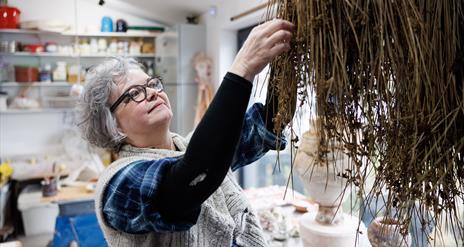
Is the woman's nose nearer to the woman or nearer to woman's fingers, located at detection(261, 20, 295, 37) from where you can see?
the woman

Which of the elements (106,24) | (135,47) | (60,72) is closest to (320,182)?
(106,24)

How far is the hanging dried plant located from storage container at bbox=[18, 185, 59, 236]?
122 inches

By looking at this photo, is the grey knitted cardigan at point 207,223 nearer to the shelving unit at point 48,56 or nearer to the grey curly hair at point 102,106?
the grey curly hair at point 102,106

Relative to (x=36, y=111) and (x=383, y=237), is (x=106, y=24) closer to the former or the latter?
(x=36, y=111)

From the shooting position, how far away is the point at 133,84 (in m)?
0.99

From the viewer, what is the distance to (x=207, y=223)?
92cm

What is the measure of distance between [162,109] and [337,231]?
0.74m

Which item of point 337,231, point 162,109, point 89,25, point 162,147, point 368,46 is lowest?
point 337,231

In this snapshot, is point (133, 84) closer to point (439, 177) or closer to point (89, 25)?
point (439, 177)

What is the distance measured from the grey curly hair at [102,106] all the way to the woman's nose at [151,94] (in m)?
0.09

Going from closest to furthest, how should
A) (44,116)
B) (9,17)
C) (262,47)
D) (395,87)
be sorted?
(395,87)
(262,47)
(9,17)
(44,116)

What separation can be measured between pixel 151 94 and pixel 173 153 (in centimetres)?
18

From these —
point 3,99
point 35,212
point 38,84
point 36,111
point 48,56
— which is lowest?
point 35,212

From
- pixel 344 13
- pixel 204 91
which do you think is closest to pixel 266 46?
pixel 344 13
